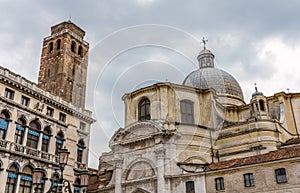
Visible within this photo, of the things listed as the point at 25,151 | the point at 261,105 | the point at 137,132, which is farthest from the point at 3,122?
the point at 261,105

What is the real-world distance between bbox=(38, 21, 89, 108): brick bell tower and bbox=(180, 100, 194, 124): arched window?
19.7 meters

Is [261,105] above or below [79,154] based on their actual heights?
above

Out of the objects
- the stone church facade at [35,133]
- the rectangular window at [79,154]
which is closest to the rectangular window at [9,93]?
the stone church facade at [35,133]

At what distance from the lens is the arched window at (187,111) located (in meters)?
33.3

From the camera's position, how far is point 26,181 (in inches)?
1084

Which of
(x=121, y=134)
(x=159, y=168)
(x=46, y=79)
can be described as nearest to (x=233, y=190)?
(x=159, y=168)

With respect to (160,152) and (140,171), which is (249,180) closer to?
(160,152)

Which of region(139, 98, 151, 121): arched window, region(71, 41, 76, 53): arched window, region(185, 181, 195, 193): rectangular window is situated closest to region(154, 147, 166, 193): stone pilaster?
region(185, 181, 195, 193): rectangular window

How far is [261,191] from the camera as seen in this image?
22.9m

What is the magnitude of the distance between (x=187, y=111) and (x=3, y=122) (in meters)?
18.2

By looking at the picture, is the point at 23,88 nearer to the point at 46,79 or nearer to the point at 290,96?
the point at 46,79

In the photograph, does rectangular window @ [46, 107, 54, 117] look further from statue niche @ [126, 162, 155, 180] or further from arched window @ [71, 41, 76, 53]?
arched window @ [71, 41, 76, 53]

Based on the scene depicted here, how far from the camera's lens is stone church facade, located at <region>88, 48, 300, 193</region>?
949 inches

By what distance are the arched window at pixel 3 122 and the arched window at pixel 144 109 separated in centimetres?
1399
